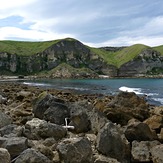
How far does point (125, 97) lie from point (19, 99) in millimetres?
13444

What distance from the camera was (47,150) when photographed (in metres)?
11.4

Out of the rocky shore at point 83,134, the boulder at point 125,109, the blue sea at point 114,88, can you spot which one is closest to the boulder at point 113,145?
the rocky shore at point 83,134

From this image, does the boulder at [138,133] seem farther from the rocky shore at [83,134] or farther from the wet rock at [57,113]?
the wet rock at [57,113]

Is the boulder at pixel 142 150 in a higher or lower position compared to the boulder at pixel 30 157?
lower

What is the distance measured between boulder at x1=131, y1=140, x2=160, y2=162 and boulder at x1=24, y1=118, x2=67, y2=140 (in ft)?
11.1

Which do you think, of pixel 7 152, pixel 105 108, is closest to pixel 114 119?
pixel 105 108

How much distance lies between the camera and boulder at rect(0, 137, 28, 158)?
35.5 ft

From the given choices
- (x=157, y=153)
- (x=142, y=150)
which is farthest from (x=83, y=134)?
(x=157, y=153)

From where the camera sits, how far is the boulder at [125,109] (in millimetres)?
16578

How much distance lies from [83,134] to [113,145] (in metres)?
2.74

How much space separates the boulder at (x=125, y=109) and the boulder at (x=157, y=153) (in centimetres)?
442

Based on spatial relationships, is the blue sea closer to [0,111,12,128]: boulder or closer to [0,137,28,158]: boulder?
[0,111,12,128]: boulder

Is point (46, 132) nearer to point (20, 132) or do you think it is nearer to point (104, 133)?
point (20, 132)

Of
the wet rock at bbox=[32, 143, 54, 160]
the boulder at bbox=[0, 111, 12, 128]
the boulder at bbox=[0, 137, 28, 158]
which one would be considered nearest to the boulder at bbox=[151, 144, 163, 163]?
the wet rock at bbox=[32, 143, 54, 160]
